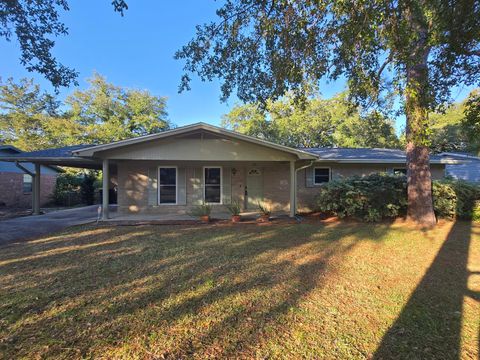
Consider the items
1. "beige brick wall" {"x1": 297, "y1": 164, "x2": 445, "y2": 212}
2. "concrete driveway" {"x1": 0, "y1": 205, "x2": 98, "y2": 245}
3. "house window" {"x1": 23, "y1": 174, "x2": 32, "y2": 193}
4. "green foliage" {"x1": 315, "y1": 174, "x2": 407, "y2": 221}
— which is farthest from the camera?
"house window" {"x1": 23, "y1": 174, "x2": 32, "y2": 193}

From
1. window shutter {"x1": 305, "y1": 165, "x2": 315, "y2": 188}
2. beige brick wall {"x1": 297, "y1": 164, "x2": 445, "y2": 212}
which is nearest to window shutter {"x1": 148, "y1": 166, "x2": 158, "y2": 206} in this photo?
beige brick wall {"x1": 297, "y1": 164, "x2": 445, "y2": 212}

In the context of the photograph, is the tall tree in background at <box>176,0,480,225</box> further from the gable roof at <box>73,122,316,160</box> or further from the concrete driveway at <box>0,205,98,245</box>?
the concrete driveway at <box>0,205,98,245</box>

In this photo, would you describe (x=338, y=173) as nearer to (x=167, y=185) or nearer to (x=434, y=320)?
(x=167, y=185)

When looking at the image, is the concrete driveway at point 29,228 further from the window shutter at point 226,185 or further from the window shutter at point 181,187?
the window shutter at point 226,185

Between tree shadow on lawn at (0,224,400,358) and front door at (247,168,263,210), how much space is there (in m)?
5.42

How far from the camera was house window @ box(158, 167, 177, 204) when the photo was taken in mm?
12016

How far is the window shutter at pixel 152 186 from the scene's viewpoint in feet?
39.0

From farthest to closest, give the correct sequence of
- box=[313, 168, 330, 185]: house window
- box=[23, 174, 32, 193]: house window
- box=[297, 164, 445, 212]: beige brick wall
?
box=[23, 174, 32, 193]: house window < box=[313, 168, 330, 185]: house window < box=[297, 164, 445, 212]: beige brick wall

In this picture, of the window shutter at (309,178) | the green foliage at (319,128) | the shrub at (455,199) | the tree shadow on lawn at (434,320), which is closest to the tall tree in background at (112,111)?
the green foliage at (319,128)

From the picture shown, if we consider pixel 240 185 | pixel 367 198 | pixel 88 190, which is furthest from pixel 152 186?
pixel 88 190

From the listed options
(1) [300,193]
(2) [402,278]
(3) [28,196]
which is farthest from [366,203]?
(3) [28,196]

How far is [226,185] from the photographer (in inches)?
498

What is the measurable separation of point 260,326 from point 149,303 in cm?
154

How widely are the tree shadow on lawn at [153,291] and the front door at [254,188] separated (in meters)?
5.42
